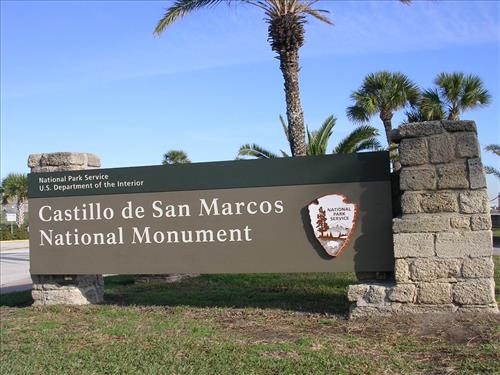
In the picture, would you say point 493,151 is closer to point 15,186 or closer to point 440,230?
point 440,230

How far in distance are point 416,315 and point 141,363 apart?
3.19m

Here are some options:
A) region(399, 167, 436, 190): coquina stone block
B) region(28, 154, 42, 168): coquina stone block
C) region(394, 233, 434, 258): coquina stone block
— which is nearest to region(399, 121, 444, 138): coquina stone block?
region(399, 167, 436, 190): coquina stone block

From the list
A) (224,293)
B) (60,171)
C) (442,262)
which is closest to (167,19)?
(60,171)

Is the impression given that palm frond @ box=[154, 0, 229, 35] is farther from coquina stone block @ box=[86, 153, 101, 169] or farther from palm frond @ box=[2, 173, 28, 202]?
palm frond @ box=[2, 173, 28, 202]

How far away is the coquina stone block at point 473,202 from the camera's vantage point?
21.0ft

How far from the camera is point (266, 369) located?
487 centimetres

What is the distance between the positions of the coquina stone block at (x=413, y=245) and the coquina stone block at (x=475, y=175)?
0.77 m

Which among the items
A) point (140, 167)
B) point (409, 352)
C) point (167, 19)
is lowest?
point (409, 352)

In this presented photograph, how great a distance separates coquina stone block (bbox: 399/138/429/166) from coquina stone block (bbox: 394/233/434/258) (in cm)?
85

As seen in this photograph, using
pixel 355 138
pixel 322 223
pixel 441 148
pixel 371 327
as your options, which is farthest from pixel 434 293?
pixel 355 138

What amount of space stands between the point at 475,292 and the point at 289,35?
24.5ft

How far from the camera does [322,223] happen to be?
711 centimetres

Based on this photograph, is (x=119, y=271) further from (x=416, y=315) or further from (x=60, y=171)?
(x=416, y=315)

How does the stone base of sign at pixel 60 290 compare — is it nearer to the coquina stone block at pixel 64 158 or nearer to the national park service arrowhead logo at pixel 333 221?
the coquina stone block at pixel 64 158
